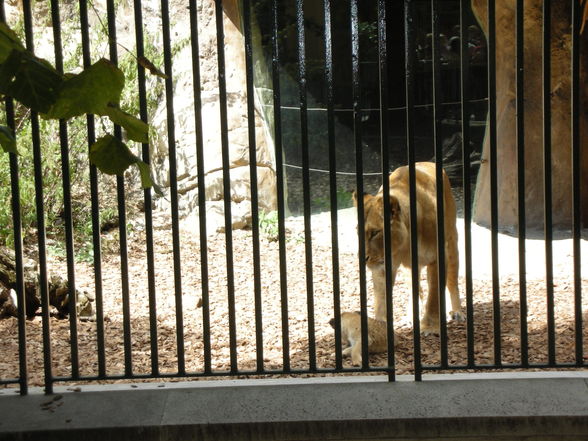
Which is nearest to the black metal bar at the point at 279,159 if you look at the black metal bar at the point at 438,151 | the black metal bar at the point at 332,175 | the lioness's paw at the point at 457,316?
the black metal bar at the point at 332,175

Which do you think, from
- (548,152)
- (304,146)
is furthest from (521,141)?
(304,146)

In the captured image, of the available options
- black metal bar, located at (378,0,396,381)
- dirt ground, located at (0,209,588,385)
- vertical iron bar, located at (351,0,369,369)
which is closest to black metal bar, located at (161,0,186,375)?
dirt ground, located at (0,209,588,385)

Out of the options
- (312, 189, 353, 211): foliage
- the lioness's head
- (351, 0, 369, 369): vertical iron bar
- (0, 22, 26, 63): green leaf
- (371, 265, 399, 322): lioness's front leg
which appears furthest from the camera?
(312, 189, 353, 211): foliage

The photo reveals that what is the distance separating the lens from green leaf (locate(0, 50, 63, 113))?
7.02 ft

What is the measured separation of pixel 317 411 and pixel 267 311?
3.12 metres

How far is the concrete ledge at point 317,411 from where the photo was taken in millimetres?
3576

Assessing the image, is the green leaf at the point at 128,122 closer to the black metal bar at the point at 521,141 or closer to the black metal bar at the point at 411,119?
the black metal bar at the point at 411,119

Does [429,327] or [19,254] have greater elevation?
[19,254]

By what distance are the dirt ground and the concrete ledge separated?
322 millimetres

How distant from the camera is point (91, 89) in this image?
2.24 metres

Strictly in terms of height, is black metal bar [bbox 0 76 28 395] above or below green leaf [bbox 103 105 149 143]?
below

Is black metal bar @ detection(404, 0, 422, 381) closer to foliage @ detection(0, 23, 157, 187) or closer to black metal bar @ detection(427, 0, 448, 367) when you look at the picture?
black metal bar @ detection(427, 0, 448, 367)

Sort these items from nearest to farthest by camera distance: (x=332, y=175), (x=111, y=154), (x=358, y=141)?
1. (x=111, y=154)
2. (x=358, y=141)
3. (x=332, y=175)

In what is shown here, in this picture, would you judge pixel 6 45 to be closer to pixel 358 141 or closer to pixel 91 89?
pixel 91 89
